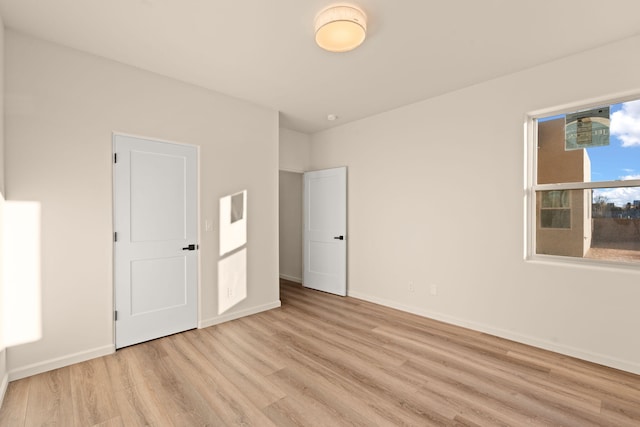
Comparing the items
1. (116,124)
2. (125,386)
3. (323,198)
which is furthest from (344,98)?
(125,386)

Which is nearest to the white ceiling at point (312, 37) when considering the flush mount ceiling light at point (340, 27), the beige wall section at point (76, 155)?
the flush mount ceiling light at point (340, 27)

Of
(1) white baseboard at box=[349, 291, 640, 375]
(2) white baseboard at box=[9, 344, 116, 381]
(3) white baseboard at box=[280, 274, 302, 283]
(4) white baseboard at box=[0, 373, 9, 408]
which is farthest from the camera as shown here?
(3) white baseboard at box=[280, 274, 302, 283]

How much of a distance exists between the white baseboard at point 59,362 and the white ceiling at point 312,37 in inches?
109

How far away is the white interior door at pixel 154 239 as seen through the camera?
297 cm

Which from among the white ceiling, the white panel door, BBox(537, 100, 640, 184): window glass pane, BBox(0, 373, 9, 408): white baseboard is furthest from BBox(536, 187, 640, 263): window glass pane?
BBox(0, 373, 9, 408): white baseboard

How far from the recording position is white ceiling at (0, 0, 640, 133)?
2.18 metres

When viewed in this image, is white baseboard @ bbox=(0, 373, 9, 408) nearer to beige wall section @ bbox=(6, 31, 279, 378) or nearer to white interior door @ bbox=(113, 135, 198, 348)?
beige wall section @ bbox=(6, 31, 279, 378)

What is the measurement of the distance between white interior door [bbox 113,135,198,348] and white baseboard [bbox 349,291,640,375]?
2.76 meters

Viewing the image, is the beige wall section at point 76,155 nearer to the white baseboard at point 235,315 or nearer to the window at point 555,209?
the white baseboard at point 235,315

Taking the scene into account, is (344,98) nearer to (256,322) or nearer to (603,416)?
(256,322)

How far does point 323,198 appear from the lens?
5.15 m

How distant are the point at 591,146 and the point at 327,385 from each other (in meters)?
3.28

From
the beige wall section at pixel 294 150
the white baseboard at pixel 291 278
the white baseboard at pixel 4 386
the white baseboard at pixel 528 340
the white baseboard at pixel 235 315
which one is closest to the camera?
the white baseboard at pixel 4 386

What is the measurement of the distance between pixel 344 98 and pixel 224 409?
11.5 feet
